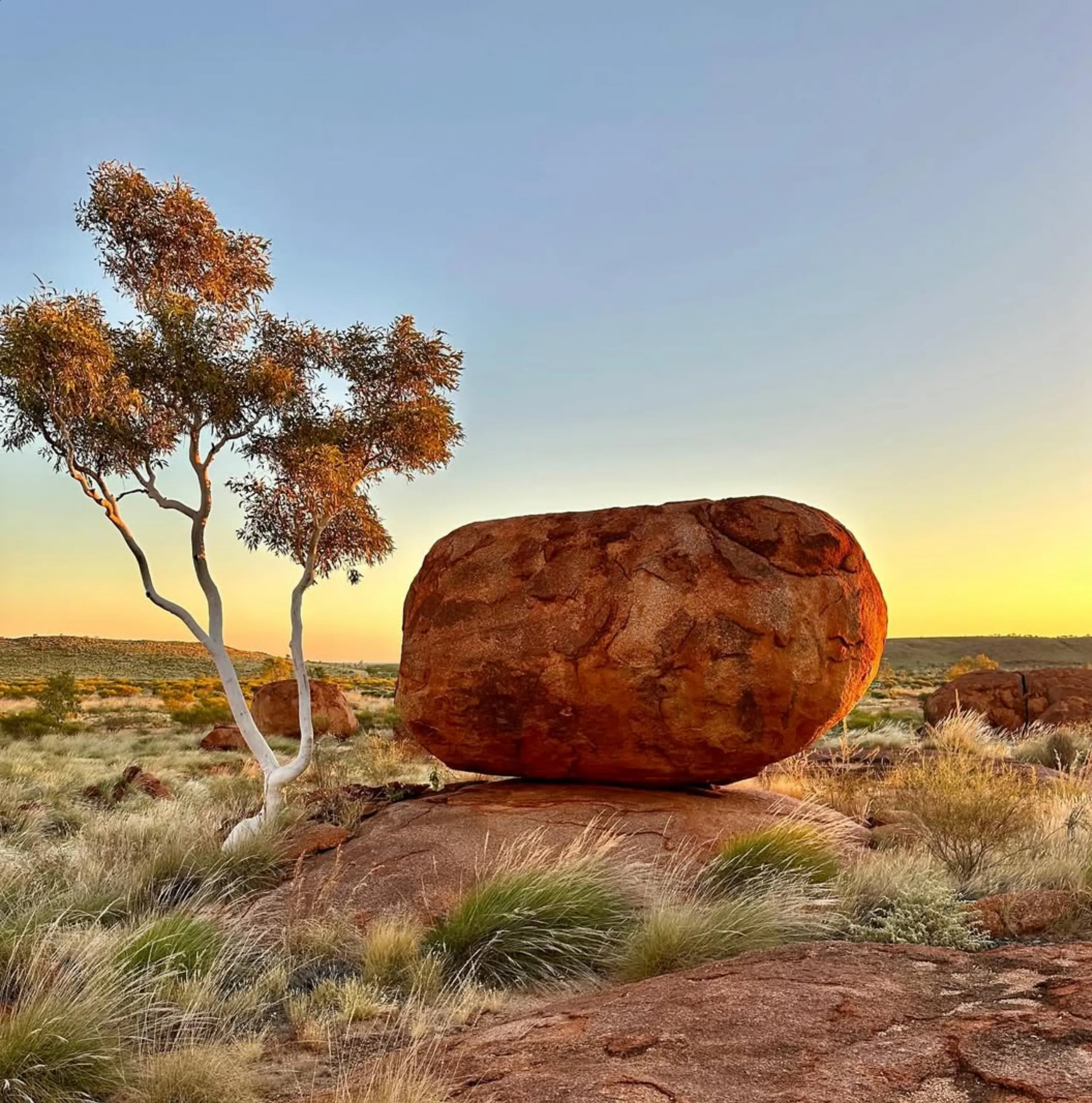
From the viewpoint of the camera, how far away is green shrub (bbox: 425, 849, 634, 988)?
20.9 ft

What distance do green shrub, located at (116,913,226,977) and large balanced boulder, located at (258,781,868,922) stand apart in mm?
1260

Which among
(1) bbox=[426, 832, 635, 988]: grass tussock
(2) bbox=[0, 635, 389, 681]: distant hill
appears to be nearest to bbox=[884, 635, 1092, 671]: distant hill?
(2) bbox=[0, 635, 389, 681]: distant hill

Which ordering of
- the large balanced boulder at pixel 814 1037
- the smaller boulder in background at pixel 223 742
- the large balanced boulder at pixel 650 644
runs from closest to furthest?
the large balanced boulder at pixel 814 1037, the large balanced boulder at pixel 650 644, the smaller boulder in background at pixel 223 742

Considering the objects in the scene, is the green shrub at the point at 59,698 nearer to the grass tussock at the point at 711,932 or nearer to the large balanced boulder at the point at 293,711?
the large balanced boulder at the point at 293,711

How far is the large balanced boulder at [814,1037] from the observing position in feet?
11.2

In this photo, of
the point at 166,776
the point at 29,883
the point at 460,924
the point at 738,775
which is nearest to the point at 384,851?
the point at 460,924

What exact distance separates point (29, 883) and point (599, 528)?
20.0ft

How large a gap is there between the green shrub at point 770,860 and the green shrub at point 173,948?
12.2ft

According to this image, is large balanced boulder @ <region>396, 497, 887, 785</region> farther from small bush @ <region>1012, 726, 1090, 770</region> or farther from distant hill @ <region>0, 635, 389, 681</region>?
distant hill @ <region>0, 635, 389, 681</region>

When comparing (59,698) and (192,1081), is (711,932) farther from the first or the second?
(59,698)

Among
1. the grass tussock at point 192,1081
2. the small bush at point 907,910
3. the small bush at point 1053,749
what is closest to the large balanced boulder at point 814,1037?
the grass tussock at point 192,1081

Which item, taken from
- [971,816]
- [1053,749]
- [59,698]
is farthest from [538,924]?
[59,698]

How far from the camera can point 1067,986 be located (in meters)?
4.31

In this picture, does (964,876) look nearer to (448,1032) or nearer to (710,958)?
(710,958)
